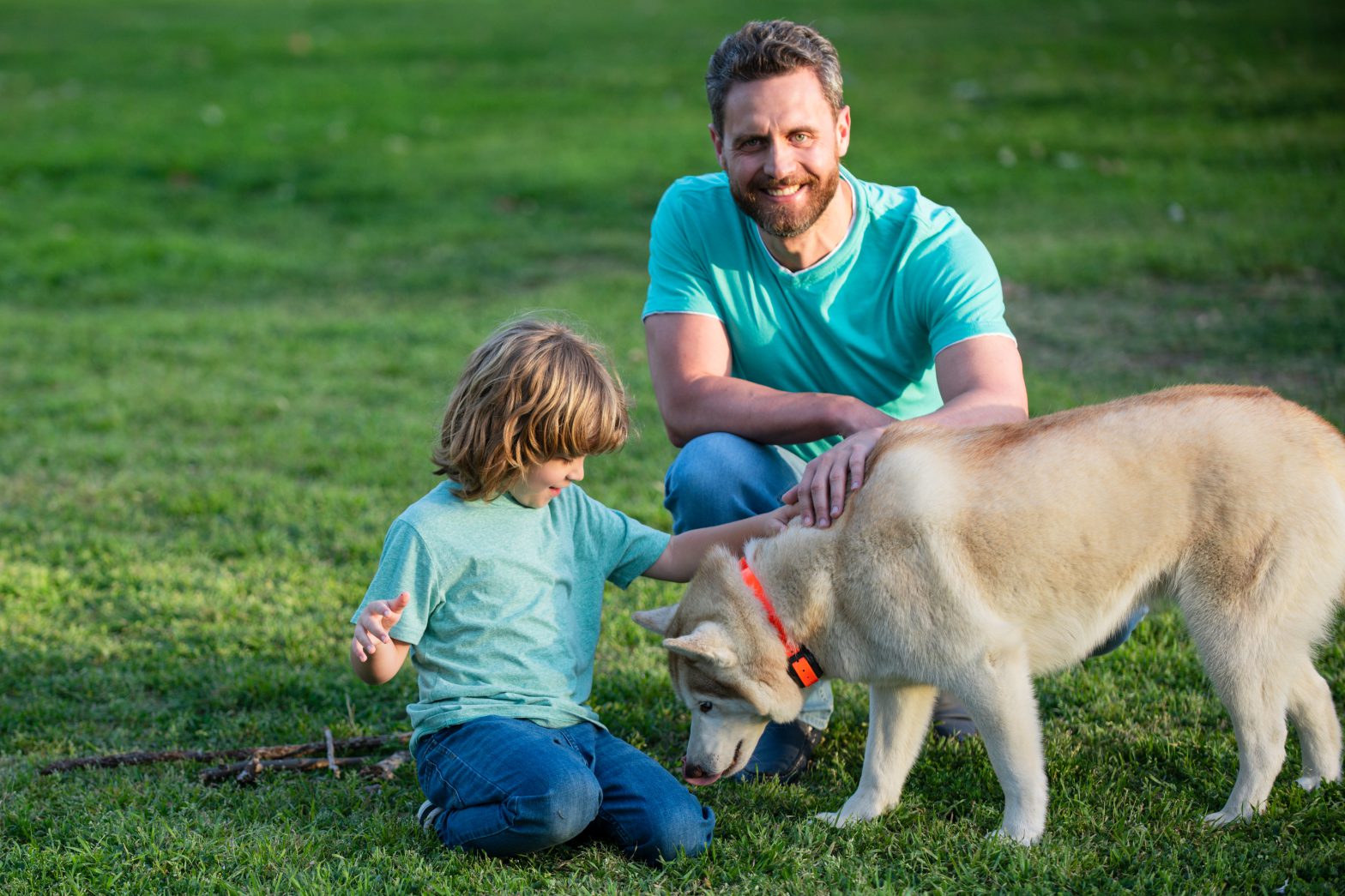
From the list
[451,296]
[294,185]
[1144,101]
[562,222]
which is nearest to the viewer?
[451,296]

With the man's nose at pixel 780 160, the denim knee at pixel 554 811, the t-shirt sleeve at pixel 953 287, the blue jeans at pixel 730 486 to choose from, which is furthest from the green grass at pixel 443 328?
the t-shirt sleeve at pixel 953 287

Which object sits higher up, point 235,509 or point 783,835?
point 235,509

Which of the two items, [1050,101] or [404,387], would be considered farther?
[1050,101]

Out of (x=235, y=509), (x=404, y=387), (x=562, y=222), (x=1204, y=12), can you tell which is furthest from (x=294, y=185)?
(x=1204, y=12)

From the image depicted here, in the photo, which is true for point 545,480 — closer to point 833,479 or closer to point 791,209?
point 833,479

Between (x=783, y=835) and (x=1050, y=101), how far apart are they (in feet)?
41.9

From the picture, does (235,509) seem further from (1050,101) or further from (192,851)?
(1050,101)

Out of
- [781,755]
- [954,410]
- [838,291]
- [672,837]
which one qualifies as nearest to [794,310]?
[838,291]

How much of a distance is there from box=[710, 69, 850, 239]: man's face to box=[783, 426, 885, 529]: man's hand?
3.01 feet

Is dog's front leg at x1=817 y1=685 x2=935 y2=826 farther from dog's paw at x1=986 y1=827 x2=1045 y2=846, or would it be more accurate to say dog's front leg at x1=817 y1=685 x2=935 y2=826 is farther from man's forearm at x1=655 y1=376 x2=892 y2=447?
man's forearm at x1=655 y1=376 x2=892 y2=447

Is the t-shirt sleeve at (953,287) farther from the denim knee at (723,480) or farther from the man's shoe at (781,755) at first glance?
the man's shoe at (781,755)

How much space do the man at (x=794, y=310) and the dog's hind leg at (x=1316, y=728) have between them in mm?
1010

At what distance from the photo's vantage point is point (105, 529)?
5973 mm

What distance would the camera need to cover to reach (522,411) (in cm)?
340
